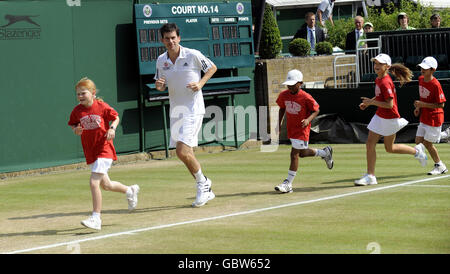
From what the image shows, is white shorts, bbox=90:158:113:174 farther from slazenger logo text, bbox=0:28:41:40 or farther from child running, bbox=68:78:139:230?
slazenger logo text, bbox=0:28:41:40

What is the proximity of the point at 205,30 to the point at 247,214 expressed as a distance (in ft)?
34.4

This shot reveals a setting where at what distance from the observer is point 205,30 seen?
1989 centimetres

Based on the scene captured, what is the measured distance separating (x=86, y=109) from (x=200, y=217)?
1932mm

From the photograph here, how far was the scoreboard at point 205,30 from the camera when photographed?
1889 cm

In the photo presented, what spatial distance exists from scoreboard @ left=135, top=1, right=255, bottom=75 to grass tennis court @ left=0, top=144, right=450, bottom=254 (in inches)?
165

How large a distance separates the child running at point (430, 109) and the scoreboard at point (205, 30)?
743 centimetres

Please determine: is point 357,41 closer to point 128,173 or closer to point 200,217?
point 128,173

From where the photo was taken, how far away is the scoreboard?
18891mm

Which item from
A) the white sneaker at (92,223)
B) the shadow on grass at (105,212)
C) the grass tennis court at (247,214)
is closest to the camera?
the grass tennis court at (247,214)

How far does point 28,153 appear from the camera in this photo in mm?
17328

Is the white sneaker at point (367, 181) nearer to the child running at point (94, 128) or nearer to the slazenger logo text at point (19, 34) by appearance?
the child running at point (94, 128)

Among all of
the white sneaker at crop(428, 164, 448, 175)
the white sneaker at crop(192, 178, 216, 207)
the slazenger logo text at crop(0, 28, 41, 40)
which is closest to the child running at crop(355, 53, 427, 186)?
the white sneaker at crop(428, 164, 448, 175)
